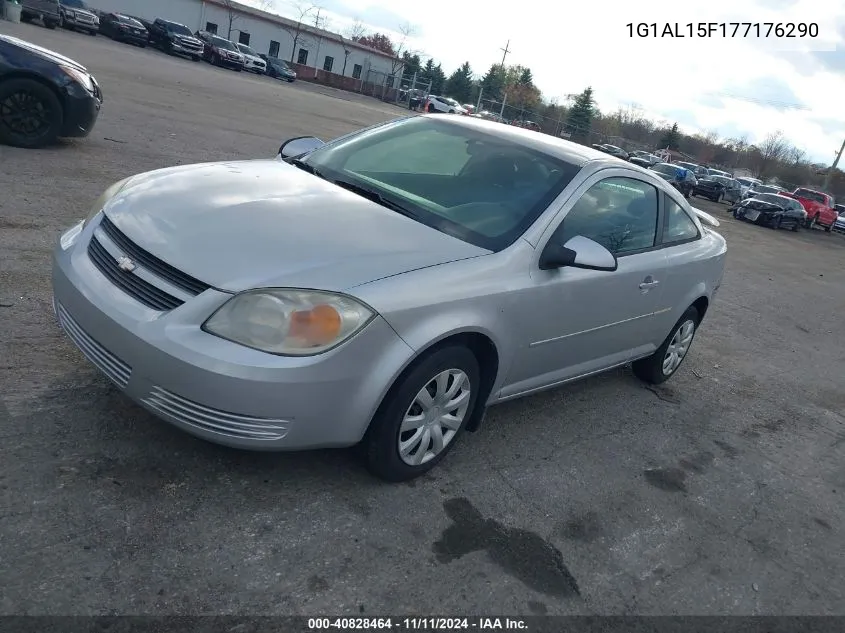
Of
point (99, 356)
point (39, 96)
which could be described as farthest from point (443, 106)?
point (99, 356)

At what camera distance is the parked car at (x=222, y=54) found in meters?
43.1

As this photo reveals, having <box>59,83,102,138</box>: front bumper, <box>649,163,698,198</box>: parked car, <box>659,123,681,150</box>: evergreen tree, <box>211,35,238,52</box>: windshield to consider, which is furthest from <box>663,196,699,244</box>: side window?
<box>659,123,681,150</box>: evergreen tree

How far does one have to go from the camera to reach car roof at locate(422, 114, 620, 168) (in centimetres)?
426

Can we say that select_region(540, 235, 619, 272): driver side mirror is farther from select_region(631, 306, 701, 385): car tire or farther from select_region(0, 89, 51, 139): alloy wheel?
select_region(0, 89, 51, 139): alloy wheel

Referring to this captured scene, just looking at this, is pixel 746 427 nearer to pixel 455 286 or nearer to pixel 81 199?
pixel 455 286

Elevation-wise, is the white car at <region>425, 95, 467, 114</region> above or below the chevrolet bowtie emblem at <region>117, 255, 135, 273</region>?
below

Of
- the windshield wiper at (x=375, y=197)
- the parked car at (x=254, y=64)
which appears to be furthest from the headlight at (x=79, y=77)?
the parked car at (x=254, y=64)

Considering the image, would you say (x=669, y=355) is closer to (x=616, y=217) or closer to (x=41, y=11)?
(x=616, y=217)

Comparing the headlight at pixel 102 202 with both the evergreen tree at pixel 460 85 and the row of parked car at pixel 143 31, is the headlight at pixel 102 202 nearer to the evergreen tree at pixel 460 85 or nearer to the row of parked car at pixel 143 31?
the row of parked car at pixel 143 31

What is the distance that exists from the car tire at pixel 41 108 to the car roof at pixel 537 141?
532 centimetres

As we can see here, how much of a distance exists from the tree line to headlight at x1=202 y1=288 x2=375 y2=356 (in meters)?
70.0

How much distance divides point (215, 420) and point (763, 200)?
2848 centimetres

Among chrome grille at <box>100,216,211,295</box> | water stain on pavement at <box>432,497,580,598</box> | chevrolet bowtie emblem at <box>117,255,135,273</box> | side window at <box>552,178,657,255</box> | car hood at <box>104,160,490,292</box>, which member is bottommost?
water stain on pavement at <box>432,497,580,598</box>

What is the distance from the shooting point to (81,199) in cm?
672
